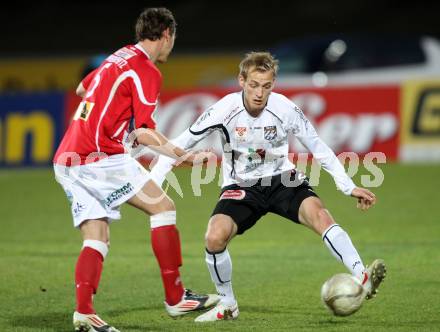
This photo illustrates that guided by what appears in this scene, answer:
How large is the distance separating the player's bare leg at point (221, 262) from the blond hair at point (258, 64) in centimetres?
105

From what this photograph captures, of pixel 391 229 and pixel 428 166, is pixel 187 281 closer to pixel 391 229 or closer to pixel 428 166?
pixel 391 229

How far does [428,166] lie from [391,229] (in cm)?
571

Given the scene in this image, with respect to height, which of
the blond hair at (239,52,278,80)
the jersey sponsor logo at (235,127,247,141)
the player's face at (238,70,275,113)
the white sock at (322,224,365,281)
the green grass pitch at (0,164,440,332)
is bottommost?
the green grass pitch at (0,164,440,332)

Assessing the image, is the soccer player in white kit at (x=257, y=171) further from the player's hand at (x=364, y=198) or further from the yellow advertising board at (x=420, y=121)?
the yellow advertising board at (x=420, y=121)

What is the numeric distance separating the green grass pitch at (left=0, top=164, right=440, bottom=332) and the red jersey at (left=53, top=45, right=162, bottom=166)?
1.23 meters

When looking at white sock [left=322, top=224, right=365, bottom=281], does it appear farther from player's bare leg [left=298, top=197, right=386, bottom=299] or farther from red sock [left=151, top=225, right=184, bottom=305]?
red sock [left=151, top=225, right=184, bottom=305]

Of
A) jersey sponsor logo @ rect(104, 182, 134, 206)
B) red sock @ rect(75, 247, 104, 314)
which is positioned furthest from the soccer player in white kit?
red sock @ rect(75, 247, 104, 314)

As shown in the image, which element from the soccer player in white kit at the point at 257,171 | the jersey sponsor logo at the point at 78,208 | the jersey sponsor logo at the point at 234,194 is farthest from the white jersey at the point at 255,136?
the jersey sponsor logo at the point at 78,208

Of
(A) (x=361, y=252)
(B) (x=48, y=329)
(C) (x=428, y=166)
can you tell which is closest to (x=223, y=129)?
(B) (x=48, y=329)

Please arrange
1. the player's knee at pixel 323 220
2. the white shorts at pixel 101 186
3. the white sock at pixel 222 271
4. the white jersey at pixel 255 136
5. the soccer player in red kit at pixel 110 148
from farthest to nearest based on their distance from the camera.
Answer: the white jersey at pixel 255 136 < the white sock at pixel 222 271 < the player's knee at pixel 323 220 < the white shorts at pixel 101 186 < the soccer player in red kit at pixel 110 148

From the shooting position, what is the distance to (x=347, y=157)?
17500mm

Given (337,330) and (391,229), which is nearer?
(337,330)

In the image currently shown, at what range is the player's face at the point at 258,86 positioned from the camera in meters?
7.16

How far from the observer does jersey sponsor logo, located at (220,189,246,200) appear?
7369 mm
